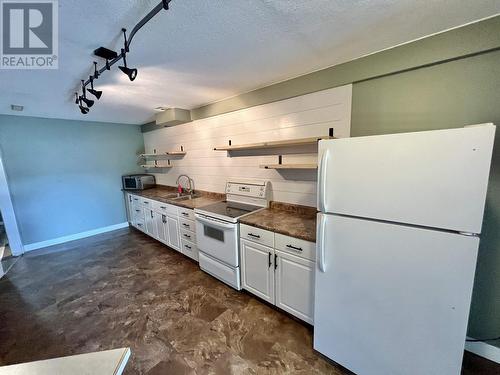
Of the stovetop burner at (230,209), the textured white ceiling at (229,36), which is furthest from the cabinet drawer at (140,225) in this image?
the textured white ceiling at (229,36)

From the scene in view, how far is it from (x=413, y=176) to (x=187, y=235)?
2.82m

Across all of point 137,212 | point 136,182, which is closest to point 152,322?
point 137,212

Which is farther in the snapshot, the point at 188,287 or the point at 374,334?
the point at 188,287

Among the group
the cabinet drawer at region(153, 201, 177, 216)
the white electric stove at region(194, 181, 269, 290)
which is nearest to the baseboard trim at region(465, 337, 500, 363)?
the white electric stove at region(194, 181, 269, 290)

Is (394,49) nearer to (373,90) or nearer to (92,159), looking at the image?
(373,90)

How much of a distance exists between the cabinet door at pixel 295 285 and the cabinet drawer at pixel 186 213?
59.3 inches

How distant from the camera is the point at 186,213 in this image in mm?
2975

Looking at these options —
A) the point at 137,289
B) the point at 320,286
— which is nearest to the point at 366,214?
the point at 320,286

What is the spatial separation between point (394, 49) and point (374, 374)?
2390 mm

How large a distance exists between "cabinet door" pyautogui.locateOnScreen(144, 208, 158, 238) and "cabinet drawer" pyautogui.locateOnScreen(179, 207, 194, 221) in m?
0.96

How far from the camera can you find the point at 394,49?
1.58 meters

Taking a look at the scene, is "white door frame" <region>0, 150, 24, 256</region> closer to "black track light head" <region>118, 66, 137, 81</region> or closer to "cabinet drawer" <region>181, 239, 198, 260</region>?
"cabinet drawer" <region>181, 239, 198, 260</region>

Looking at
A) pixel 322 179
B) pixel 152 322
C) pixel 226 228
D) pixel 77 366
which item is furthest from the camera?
pixel 226 228

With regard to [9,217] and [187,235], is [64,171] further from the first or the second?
[187,235]
